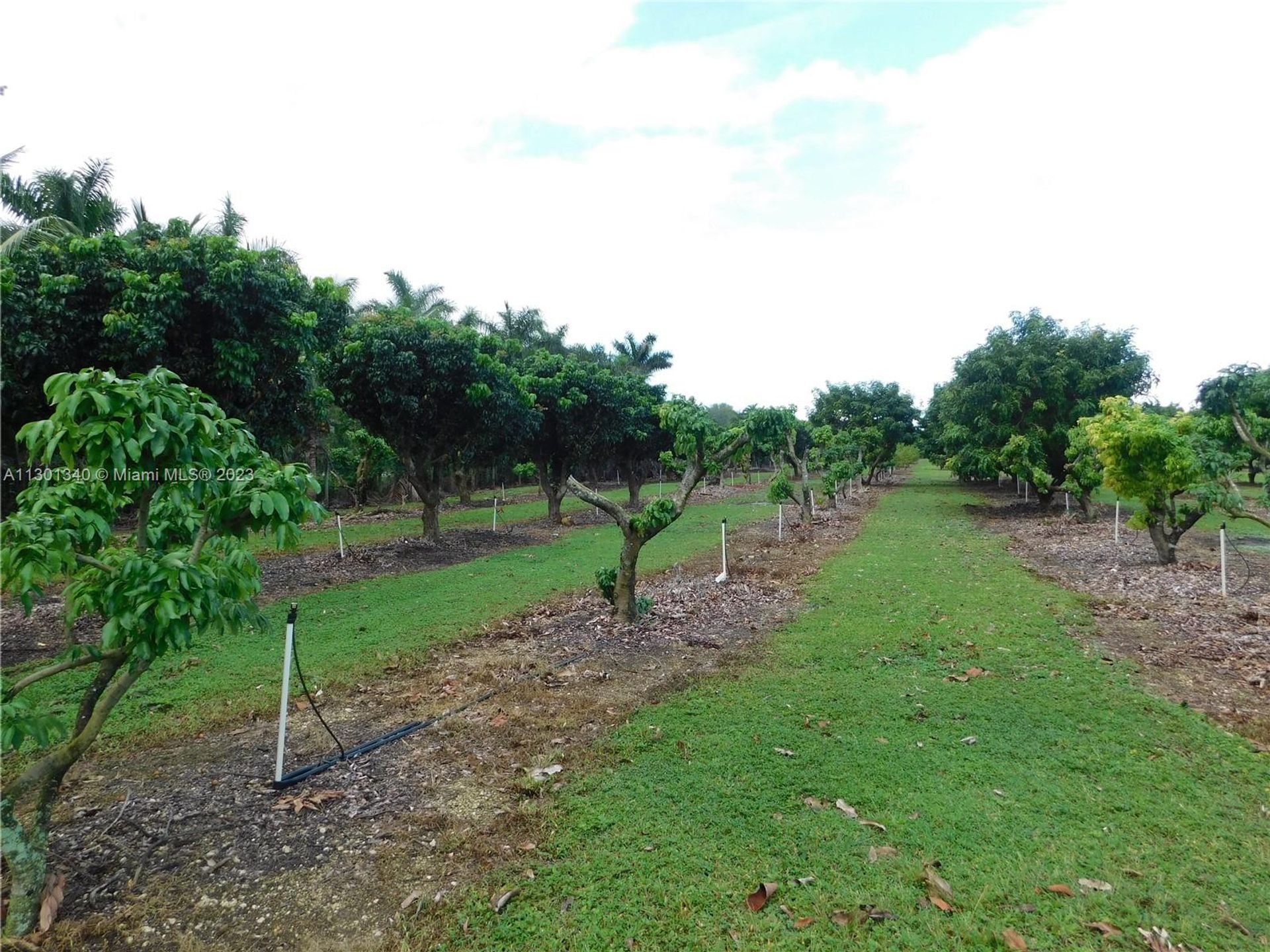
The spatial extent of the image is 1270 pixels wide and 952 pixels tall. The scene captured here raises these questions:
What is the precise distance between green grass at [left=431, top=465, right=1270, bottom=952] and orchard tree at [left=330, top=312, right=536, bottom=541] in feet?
35.0

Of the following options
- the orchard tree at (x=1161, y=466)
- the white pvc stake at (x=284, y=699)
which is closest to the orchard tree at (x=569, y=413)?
the orchard tree at (x=1161, y=466)

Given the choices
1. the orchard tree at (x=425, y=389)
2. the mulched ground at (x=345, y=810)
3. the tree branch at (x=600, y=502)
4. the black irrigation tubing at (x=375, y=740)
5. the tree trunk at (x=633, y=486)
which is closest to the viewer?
the mulched ground at (x=345, y=810)

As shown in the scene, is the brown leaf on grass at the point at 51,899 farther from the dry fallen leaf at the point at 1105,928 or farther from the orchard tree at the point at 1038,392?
→ the orchard tree at the point at 1038,392

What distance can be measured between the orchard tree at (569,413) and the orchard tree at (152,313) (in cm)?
1039

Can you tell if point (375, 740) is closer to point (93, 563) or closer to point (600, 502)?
point (93, 563)

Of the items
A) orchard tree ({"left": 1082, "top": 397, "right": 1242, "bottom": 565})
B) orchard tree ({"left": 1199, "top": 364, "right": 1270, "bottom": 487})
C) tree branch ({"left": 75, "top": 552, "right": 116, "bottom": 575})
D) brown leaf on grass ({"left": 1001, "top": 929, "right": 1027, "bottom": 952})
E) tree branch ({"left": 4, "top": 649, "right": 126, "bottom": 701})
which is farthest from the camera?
orchard tree ({"left": 1082, "top": 397, "right": 1242, "bottom": 565})

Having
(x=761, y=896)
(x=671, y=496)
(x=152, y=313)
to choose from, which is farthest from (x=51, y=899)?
(x=152, y=313)

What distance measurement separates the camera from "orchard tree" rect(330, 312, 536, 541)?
45.5ft

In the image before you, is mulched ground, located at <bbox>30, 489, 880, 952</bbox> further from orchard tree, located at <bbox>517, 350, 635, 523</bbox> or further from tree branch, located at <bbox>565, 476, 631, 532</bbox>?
orchard tree, located at <bbox>517, 350, 635, 523</bbox>

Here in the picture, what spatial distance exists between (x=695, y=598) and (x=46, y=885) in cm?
780

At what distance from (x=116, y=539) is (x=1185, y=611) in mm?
11622

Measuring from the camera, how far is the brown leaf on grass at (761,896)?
314 centimetres

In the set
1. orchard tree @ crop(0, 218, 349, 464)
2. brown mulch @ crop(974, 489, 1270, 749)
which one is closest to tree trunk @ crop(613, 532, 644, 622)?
brown mulch @ crop(974, 489, 1270, 749)

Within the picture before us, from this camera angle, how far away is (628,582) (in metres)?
8.26
